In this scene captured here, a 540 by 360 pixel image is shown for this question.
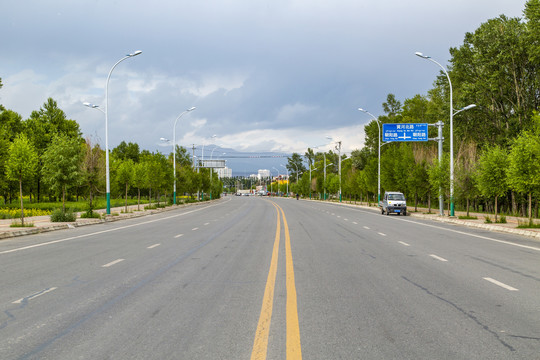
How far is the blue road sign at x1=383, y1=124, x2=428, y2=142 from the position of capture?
44.9 meters

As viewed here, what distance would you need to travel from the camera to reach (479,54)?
41.1 metres

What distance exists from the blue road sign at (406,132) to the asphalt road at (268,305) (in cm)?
3309

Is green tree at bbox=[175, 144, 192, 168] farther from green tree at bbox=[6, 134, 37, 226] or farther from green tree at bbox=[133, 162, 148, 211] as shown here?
green tree at bbox=[6, 134, 37, 226]

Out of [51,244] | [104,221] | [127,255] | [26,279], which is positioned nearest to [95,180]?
[104,221]

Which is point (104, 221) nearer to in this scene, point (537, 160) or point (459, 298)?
point (537, 160)

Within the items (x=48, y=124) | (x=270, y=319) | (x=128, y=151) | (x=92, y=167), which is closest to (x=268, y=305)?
(x=270, y=319)

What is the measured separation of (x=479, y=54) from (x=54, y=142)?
1345 inches

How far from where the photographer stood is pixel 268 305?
6.93 meters

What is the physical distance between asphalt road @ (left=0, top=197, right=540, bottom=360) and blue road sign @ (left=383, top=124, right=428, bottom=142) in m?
33.1

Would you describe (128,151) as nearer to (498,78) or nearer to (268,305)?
(498,78)

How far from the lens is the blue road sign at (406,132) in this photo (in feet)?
147

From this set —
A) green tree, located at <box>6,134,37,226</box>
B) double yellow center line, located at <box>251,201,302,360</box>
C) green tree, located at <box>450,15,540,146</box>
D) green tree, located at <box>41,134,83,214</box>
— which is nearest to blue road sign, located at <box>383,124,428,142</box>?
green tree, located at <box>450,15,540,146</box>

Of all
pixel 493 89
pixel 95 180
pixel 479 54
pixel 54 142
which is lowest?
pixel 95 180

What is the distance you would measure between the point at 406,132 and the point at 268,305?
4128 cm
